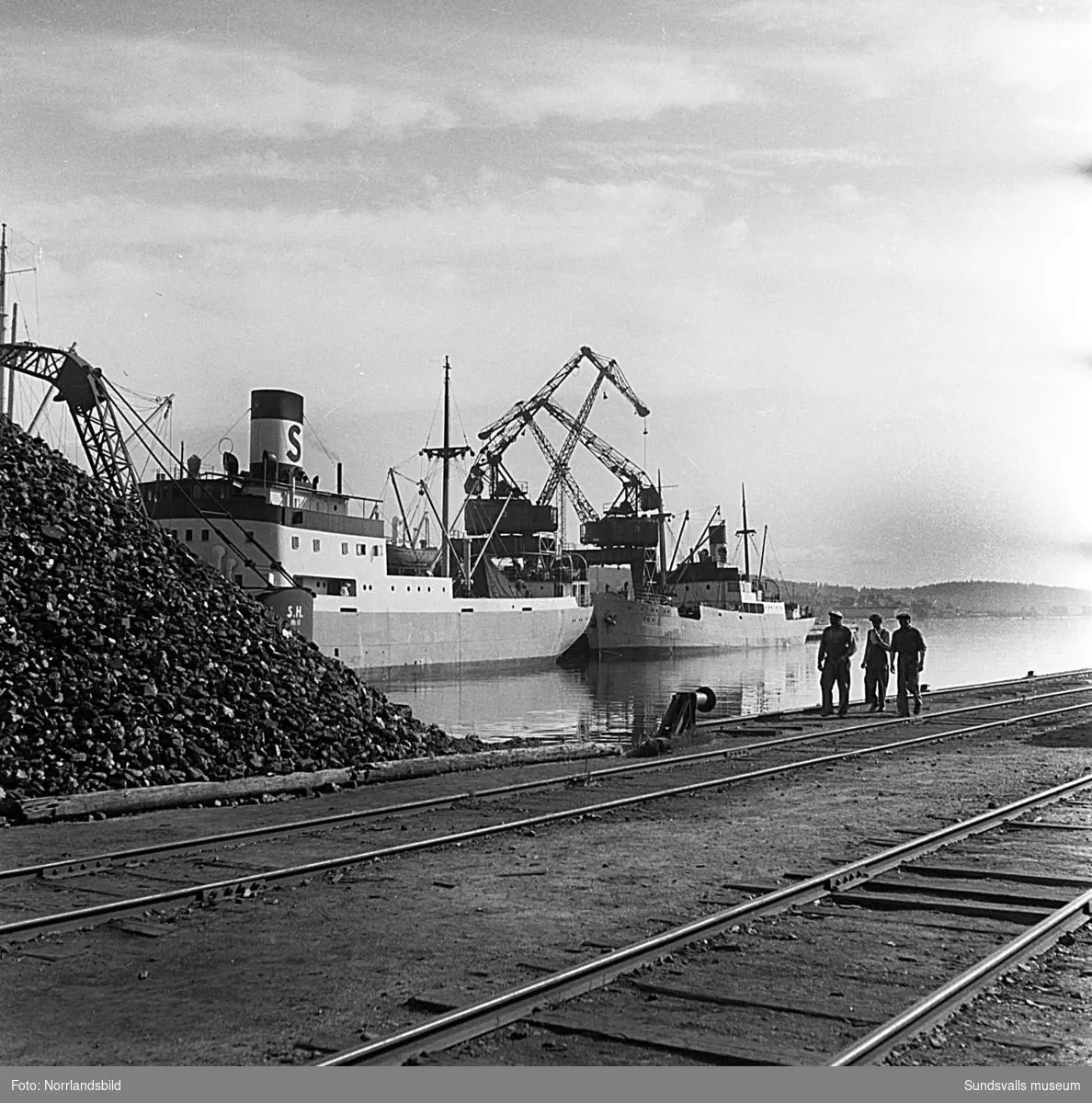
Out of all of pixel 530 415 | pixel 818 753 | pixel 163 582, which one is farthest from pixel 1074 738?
pixel 530 415

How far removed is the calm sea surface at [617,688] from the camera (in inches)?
1280

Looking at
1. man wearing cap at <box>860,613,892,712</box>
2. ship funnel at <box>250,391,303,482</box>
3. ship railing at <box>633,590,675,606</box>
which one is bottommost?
man wearing cap at <box>860,613,892,712</box>

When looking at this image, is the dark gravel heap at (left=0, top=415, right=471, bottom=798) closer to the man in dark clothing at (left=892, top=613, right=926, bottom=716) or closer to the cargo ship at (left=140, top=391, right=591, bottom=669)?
the man in dark clothing at (left=892, top=613, right=926, bottom=716)

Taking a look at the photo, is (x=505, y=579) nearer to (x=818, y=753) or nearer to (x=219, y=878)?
(x=818, y=753)

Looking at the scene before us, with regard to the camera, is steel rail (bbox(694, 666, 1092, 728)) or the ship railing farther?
the ship railing

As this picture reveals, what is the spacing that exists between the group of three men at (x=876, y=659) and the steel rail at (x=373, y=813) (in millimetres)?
1191

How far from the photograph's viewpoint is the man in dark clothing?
69.1 feet

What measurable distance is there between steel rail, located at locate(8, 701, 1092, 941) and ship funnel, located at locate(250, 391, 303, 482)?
3643 centimetres


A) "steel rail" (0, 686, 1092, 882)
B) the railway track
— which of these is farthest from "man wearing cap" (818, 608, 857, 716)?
the railway track

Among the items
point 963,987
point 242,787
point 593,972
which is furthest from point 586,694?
point 963,987

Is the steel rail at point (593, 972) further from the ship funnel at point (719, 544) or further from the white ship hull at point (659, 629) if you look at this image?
the ship funnel at point (719, 544)

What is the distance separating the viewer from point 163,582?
16828 millimetres

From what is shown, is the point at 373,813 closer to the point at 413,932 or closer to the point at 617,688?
the point at 413,932
